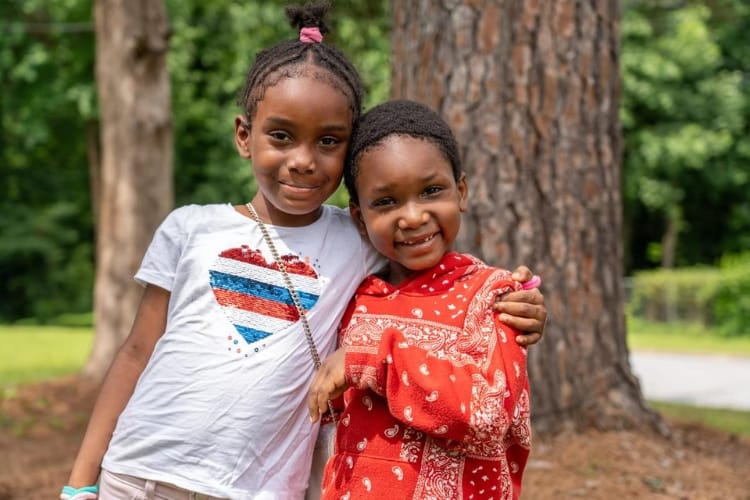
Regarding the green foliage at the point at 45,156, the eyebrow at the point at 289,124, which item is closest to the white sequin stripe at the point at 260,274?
the eyebrow at the point at 289,124

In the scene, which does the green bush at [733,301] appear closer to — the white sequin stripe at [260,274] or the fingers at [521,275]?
the fingers at [521,275]

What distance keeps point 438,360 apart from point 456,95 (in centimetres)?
216

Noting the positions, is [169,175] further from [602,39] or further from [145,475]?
[145,475]

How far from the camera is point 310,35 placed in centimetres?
240

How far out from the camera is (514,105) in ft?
12.9

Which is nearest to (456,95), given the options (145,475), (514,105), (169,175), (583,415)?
(514,105)

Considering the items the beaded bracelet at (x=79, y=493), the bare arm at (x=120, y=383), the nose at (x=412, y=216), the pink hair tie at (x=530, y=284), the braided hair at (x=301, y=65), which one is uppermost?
the braided hair at (x=301, y=65)

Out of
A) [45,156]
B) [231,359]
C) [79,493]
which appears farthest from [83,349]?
[45,156]

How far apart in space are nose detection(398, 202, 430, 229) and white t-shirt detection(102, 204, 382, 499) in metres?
0.25

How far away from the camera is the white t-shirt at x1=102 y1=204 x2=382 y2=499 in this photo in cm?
227

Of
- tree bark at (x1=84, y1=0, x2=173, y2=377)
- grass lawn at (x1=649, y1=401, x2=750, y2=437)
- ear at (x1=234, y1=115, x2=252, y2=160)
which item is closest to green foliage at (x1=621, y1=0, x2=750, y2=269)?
grass lawn at (x1=649, y1=401, x2=750, y2=437)

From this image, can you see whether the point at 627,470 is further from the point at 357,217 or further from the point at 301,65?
the point at 301,65

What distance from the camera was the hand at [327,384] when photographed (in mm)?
2117

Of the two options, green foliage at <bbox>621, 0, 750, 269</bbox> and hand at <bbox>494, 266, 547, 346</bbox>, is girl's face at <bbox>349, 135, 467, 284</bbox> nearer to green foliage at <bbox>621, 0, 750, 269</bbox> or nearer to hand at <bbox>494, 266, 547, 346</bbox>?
hand at <bbox>494, 266, 547, 346</bbox>
